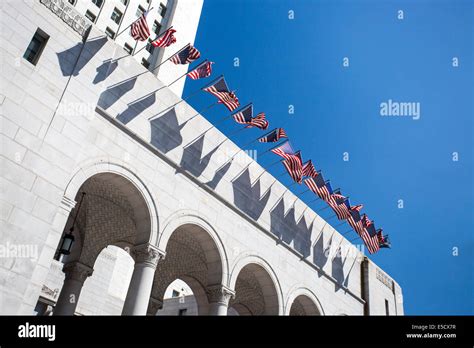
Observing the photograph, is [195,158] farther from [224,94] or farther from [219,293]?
[219,293]

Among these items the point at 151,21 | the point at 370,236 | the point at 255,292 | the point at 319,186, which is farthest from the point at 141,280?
the point at 151,21

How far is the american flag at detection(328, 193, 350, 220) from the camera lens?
1020 inches

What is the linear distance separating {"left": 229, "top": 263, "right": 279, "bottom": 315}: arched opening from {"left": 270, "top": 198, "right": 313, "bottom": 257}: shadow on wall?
2.43m

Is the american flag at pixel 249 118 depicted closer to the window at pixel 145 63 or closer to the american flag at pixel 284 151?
the american flag at pixel 284 151

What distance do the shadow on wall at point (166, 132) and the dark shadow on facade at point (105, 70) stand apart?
8.61ft

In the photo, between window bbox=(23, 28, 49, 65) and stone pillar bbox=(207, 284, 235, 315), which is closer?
window bbox=(23, 28, 49, 65)

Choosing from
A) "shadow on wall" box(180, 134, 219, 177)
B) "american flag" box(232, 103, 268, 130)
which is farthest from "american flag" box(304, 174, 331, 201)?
"shadow on wall" box(180, 134, 219, 177)

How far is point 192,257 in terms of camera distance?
2278cm

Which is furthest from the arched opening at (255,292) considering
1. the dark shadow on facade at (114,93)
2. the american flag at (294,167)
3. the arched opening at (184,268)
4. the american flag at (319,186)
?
the dark shadow on facade at (114,93)

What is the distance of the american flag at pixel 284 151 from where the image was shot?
886 inches

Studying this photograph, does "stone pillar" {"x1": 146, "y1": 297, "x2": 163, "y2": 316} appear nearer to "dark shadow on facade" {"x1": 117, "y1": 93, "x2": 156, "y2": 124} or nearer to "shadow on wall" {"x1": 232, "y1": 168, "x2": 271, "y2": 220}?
"shadow on wall" {"x1": 232, "y1": 168, "x2": 271, "y2": 220}
